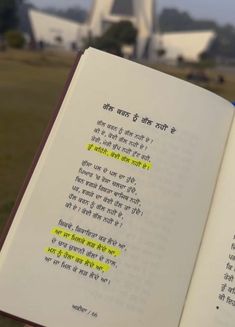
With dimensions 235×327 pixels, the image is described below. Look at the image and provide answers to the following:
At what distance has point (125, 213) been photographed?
64 cm

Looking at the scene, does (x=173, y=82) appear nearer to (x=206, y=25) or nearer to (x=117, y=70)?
(x=117, y=70)

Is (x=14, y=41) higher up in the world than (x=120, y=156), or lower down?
higher up

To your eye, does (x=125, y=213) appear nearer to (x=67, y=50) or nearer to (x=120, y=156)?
(x=120, y=156)

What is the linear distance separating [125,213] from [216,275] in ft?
0.44

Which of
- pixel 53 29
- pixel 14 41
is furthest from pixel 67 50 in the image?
pixel 14 41

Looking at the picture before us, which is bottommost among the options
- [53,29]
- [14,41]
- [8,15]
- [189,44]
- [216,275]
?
[216,275]

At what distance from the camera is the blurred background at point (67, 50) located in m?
2.66

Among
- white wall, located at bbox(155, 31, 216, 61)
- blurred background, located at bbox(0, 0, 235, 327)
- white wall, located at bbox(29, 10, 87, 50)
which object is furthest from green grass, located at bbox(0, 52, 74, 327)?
white wall, located at bbox(155, 31, 216, 61)

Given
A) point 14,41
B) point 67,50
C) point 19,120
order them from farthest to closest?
point 67,50 → point 14,41 → point 19,120

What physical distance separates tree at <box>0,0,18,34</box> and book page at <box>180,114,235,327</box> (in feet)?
31.3

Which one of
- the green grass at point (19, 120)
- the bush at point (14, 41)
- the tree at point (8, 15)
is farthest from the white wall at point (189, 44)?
the green grass at point (19, 120)

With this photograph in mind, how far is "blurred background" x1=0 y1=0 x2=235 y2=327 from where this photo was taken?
8.71 ft

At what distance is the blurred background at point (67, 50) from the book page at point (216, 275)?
67 cm

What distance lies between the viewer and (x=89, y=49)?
66 centimetres
